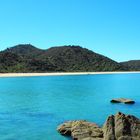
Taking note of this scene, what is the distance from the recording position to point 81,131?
2666 cm

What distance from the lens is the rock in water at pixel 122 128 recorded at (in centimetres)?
A: 2398

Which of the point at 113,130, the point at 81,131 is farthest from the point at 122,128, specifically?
the point at 81,131

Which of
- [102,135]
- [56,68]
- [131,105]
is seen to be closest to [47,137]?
[102,135]

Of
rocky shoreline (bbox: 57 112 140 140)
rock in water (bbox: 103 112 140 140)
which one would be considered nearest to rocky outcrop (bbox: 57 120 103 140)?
rocky shoreline (bbox: 57 112 140 140)

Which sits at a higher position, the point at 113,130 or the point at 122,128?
the point at 122,128

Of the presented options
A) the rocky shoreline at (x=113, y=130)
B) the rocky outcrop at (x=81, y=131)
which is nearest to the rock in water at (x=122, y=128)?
the rocky shoreline at (x=113, y=130)

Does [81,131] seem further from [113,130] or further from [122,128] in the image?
[122,128]

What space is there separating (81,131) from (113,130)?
288 centimetres

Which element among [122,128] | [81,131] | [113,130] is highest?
[122,128]

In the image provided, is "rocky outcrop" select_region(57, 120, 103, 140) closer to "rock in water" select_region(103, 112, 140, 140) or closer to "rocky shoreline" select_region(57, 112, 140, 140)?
"rocky shoreline" select_region(57, 112, 140, 140)

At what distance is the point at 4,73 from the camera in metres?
147

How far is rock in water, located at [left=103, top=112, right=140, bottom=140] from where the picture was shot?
23984mm

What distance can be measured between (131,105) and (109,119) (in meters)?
23.4

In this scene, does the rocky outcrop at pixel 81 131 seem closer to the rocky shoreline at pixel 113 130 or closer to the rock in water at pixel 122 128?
the rocky shoreline at pixel 113 130
